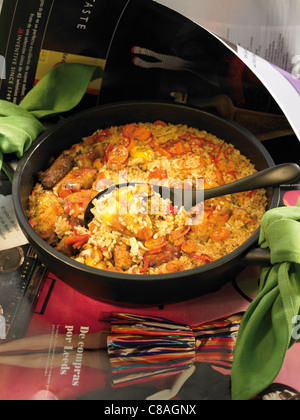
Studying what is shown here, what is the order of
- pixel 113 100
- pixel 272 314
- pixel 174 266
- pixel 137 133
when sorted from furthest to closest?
1. pixel 113 100
2. pixel 137 133
3. pixel 174 266
4. pixel 272 314

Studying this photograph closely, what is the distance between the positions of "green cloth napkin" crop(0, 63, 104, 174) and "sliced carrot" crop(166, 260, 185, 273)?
48 cm

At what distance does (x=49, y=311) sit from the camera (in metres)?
0.99

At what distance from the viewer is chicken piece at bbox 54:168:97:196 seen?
3.61ft

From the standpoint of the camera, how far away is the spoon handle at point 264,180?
0.92 metres

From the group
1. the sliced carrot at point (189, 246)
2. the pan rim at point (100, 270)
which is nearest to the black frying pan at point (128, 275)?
the pan rim at point (100, 270)

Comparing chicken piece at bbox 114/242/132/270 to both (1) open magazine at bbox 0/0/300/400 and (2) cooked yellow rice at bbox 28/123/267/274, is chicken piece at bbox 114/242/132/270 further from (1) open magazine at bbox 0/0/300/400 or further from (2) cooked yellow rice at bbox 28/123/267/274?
(1) open magazine at bbox 0/0/300/400

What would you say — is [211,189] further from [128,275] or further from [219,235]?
[128,275]

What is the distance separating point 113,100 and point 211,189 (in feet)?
1.58

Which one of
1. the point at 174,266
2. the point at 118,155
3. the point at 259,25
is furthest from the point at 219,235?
the point at 259,25

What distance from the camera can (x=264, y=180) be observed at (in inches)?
37.4

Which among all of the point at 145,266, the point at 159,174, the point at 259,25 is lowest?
the point at 145,266
